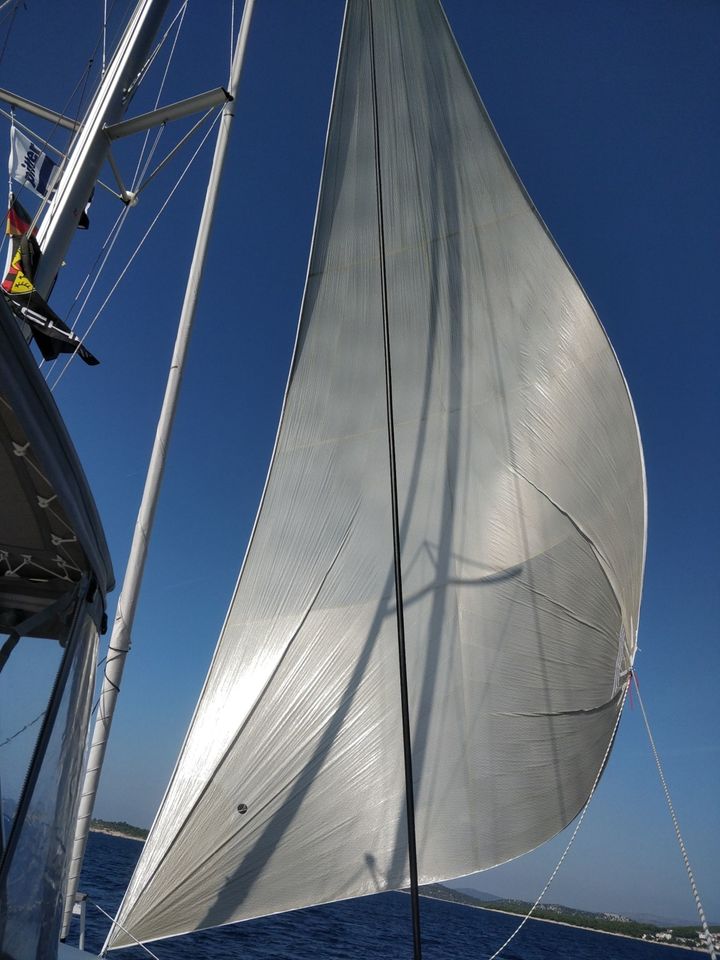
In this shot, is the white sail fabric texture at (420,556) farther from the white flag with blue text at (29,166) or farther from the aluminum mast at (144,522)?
the white flag with blue text at (29,166)

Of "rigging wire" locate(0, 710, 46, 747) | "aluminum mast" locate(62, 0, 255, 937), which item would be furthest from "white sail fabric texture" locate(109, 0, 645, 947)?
"rigging wire" locate(0, 710, 46, 747)

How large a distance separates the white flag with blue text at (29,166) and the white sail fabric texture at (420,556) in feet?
7.63

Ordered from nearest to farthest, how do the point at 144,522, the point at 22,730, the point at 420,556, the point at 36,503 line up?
the point at 22,730 → the point at 36,503 → the point at 144,522 → the point at 420,556

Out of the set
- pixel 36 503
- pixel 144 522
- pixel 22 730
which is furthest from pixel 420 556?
pixel 22 730

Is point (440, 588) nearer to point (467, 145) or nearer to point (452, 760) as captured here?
point (452, 760)

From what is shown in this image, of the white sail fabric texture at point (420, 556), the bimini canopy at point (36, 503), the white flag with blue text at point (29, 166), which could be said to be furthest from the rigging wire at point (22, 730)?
the white flag with blue text at point (29, 166)

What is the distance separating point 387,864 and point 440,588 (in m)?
1.82

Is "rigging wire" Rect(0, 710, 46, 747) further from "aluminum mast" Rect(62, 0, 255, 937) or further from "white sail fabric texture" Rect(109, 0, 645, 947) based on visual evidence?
"white sail fabric texture" Rect(109, 0, 645, 947)

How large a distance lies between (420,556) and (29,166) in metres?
4.44

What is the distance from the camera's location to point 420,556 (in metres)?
5.25

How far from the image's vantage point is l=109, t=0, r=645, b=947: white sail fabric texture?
165 inches

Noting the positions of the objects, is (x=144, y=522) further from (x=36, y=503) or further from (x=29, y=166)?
(x=29, y=166)

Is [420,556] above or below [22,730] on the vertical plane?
above

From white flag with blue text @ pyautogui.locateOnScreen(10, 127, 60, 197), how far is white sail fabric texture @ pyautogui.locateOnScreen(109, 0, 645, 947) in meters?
2.32
